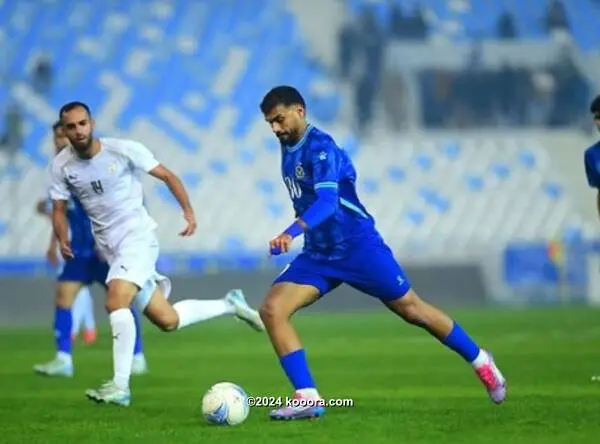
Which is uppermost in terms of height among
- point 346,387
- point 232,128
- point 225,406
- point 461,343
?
point 232,128

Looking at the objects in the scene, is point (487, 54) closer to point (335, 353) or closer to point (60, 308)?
point (335, 353)

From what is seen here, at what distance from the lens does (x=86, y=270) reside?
1396 centimetres

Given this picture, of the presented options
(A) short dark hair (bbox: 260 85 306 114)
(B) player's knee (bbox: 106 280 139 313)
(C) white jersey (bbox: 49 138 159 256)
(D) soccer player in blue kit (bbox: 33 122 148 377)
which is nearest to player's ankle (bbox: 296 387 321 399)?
(A) short dark hair (bbox: 260 85 306 114)

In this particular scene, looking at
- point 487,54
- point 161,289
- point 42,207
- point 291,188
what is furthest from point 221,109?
point 291,188

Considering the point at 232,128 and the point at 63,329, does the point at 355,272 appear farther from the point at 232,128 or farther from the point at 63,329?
the point at 232,128

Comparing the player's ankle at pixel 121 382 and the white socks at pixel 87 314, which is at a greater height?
the white socks at pixel 87 314

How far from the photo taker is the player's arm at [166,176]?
10.5m

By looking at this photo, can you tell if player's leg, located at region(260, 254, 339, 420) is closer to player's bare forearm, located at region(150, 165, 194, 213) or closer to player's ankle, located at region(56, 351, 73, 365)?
player's bare forearm, located at region(150, 165, 194, 213)

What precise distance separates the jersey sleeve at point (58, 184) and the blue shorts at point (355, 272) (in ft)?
7.72

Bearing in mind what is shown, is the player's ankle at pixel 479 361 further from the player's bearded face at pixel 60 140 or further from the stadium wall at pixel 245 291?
the stadium wall at pixel 245 291

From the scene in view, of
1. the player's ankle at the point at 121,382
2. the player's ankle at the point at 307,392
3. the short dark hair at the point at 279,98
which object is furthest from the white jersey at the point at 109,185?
the player's ankle at the point at 307,392

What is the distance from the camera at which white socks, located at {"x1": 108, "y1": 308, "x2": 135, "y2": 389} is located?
10.3 meters

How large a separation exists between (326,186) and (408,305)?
3.42ft

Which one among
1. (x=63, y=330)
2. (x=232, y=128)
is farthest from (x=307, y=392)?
(x=232, y=128)
